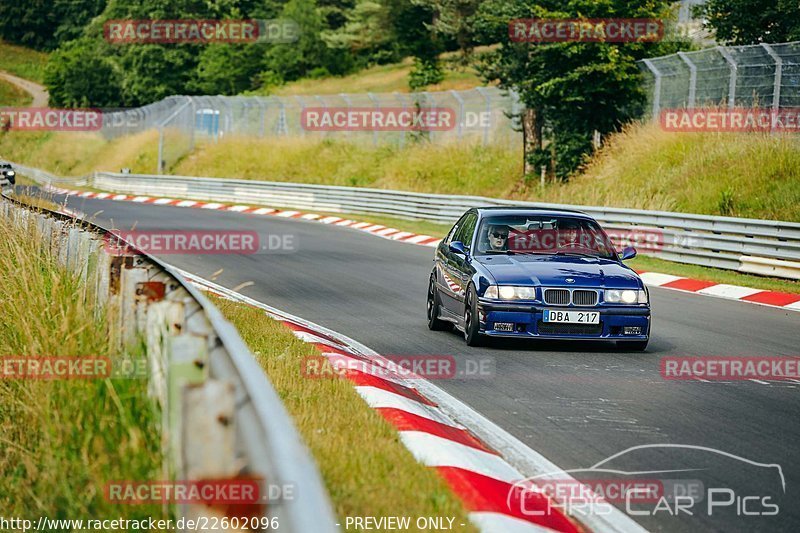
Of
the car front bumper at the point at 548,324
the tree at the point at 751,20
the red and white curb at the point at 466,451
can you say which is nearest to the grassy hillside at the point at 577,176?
the tree at the point at 751,20

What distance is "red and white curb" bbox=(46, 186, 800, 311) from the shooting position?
57.4 ft

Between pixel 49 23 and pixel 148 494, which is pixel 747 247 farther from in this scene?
pixel 49 23

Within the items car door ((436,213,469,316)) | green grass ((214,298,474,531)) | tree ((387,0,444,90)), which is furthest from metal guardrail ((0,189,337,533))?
tree ((387,0,444,90))

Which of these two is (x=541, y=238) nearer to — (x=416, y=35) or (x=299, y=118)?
(x=299, y=118)

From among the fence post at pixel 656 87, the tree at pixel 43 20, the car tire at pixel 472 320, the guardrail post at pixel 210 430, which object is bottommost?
the car tire at pixel 472 320

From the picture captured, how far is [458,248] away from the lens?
12773mm

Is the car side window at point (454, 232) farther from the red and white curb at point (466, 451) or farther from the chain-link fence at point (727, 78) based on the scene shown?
the chain-link fence at point (727, 78)

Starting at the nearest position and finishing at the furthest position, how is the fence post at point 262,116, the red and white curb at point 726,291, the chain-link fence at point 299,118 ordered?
the red and white curb at point 726,291 < the chain-link fence at point 299,118 < the fence post at point 262,116

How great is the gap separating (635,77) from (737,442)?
24679mm

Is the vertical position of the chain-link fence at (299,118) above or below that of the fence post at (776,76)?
below

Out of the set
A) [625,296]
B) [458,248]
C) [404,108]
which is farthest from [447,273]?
[404,108]

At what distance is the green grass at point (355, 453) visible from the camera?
532cm

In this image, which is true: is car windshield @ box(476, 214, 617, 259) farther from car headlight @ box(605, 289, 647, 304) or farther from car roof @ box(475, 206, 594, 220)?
car headlight @ box(605, 289, 647, 304)

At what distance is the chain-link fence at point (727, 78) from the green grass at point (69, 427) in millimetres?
20614
